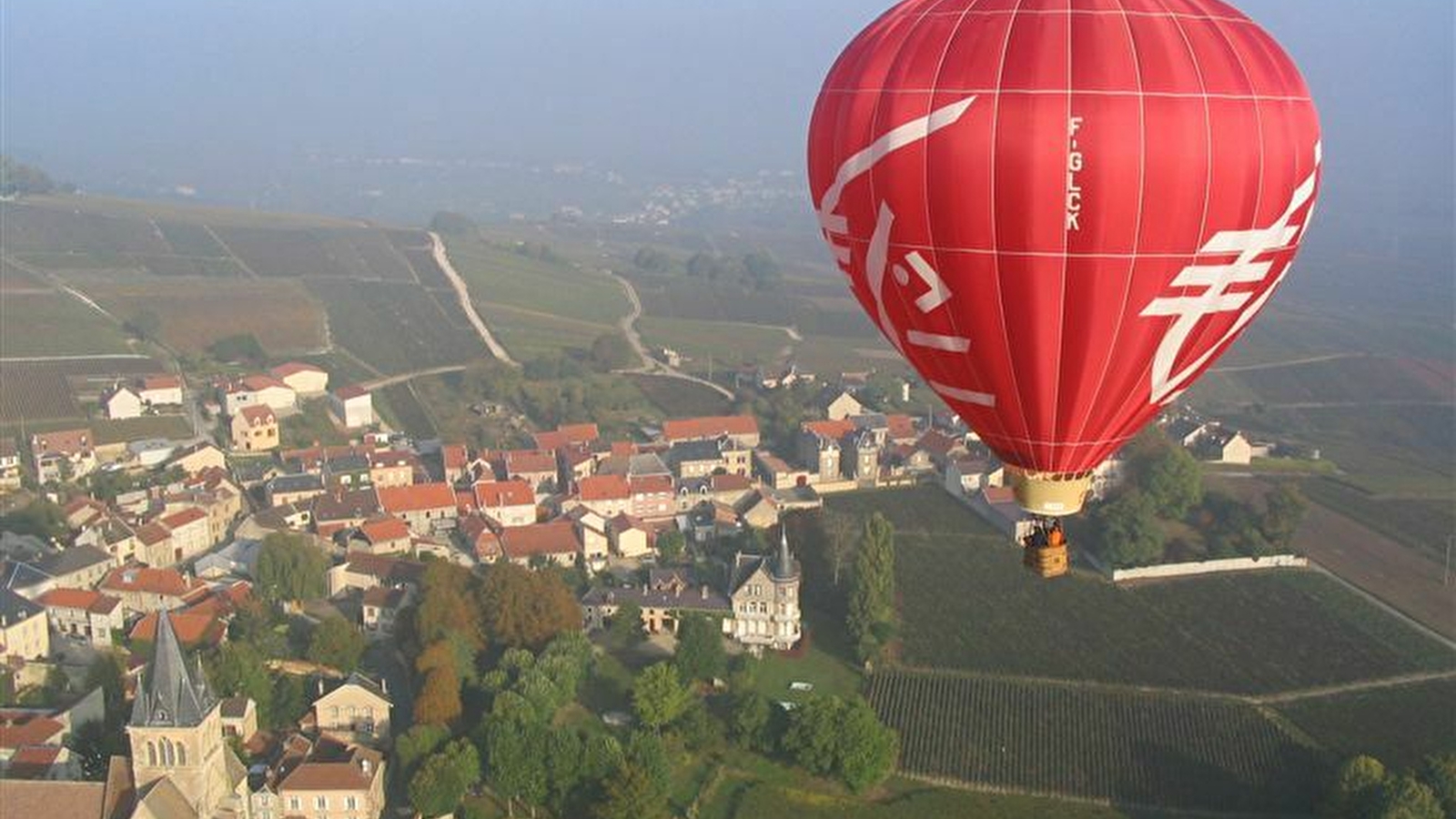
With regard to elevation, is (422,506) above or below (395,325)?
below

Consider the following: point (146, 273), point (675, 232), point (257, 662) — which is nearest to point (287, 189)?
point (675, 232)

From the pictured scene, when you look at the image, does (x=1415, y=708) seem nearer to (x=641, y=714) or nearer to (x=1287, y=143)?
(x=641, y=714)

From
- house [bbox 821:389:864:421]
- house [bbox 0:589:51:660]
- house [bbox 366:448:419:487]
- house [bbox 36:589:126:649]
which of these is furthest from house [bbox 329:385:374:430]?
house [bbox 0:589:51:660]

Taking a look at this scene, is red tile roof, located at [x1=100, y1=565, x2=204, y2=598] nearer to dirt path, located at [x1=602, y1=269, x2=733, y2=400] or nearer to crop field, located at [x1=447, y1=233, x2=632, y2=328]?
dirt path, located at [x1=602, y1=269, x2=733, y2=400]

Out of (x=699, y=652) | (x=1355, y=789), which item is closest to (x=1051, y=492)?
(x=1355, y=789)

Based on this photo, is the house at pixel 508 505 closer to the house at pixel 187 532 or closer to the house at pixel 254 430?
the house at pixel 187 532

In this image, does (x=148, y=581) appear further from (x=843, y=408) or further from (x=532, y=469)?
(x=843, y=408)
